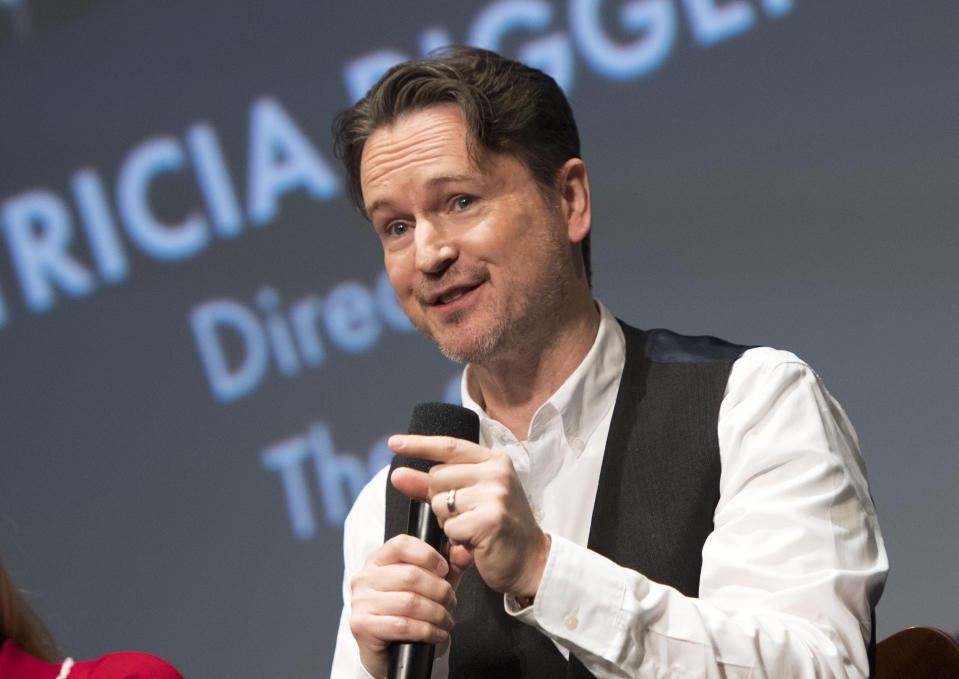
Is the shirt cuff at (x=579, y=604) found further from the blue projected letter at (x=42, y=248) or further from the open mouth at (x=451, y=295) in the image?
the blue projected letter at (x=42, y=248)

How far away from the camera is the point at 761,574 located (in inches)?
54.4

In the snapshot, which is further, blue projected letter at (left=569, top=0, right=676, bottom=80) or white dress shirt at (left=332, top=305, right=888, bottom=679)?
blue projected letter at (left=569, top=0, right=676, bottom=80)

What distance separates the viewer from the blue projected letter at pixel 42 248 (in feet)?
8.72

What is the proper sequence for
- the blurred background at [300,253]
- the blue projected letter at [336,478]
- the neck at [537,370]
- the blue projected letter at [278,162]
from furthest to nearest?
the blue projected letter at [278,162] < the blue projected letter at [336,478] < the blurred background at [300,253] < the neck at [537,370]

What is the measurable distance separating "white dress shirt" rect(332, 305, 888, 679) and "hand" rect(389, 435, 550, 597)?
7 cm

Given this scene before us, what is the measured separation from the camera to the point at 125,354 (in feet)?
8.75

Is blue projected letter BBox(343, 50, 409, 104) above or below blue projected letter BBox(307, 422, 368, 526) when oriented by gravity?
above

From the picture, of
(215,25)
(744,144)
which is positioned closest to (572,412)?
(744,144)

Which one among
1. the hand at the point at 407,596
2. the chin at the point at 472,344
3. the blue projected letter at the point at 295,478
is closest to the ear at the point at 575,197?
the chin at the point at 472,344

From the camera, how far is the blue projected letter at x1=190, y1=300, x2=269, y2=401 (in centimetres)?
262

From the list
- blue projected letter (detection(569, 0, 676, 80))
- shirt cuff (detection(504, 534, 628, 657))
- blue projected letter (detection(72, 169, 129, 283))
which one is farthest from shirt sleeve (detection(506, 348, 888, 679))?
blue projected letter (detection(72, 169, 129, 283))

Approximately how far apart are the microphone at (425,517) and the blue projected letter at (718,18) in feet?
4.44

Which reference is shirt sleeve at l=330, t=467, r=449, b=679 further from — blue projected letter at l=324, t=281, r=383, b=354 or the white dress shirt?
blue projected letter at l=324, t=281, r=383, b=354

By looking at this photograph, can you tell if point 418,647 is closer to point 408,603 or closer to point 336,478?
point 408,603
